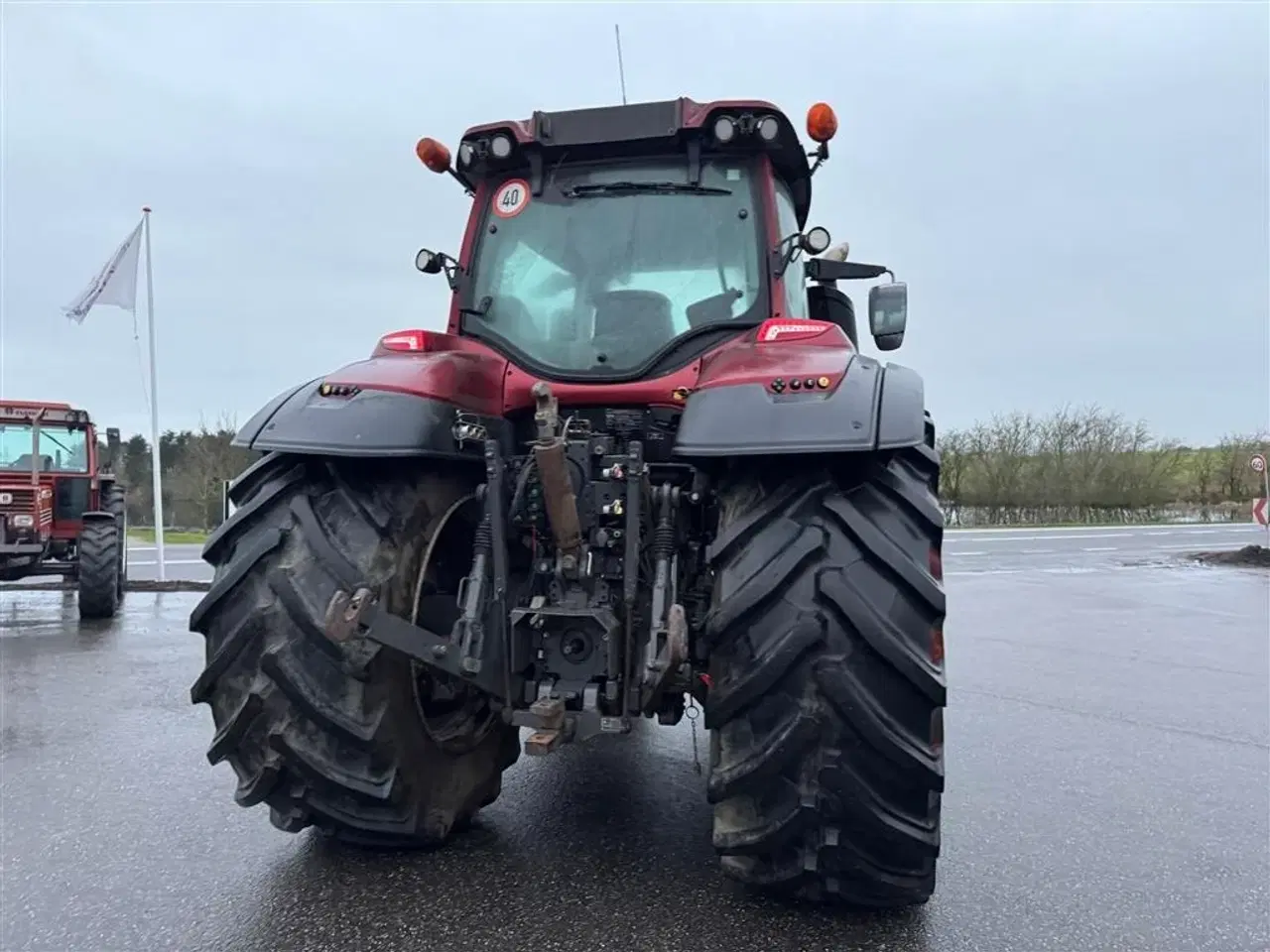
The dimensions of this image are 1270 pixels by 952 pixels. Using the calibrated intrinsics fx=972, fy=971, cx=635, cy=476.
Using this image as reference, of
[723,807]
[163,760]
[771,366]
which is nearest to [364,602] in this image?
[723,807]

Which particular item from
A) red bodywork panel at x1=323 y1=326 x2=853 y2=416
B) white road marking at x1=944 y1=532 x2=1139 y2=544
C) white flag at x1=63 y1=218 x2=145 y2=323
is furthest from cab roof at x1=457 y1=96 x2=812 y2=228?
white road marking at x1=944 y1=532 x2=1139 y2=544

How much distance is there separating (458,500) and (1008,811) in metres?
2.42

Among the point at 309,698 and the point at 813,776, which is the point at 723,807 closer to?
the point at 813,776

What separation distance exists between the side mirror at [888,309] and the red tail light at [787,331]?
97cm

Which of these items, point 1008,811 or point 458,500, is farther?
point 1008,811

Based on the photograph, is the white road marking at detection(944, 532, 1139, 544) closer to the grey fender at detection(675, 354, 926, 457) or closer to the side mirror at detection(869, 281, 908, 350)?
the side mirror at detection(869, 281, 908, 350)

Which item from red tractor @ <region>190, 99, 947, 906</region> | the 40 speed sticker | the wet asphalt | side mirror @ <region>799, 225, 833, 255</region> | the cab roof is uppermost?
the cab roof

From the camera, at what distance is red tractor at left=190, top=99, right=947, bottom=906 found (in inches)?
93.1

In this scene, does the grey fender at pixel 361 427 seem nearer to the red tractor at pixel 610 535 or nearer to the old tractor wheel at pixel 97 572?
the red tractor at pixel 610 535

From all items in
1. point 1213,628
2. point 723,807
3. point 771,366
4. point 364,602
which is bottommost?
point 1213,628

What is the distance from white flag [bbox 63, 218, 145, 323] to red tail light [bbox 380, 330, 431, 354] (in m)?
11.4

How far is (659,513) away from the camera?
9.07 ft

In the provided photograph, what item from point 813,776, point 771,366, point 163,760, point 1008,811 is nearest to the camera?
point 813,776

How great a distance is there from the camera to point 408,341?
3125 millimetres
